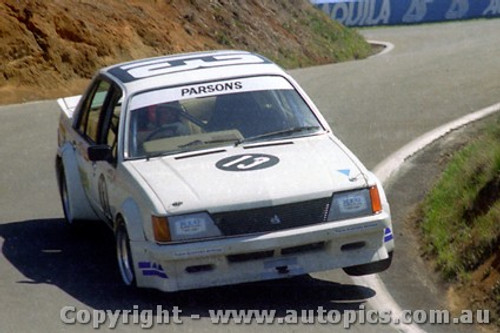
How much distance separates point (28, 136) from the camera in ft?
54.3

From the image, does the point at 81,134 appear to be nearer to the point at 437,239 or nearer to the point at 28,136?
the point at 437,239

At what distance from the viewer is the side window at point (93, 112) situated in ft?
33.6

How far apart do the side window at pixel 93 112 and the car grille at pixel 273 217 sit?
2306 mm

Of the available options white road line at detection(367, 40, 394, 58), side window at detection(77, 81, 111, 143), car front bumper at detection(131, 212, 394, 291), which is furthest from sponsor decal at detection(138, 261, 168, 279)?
white road line at detection(367, 40, 394, 58)

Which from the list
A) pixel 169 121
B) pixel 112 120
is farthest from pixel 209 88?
pixel 112 120

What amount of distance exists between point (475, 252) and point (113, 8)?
1938 cm

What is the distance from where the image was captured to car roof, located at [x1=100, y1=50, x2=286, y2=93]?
9742 millimetres

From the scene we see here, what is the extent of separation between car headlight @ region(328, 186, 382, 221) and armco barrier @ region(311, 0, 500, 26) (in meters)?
43.5

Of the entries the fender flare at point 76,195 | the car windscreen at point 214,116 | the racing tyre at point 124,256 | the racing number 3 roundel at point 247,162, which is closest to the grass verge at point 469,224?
the car windscreen at point 214,116

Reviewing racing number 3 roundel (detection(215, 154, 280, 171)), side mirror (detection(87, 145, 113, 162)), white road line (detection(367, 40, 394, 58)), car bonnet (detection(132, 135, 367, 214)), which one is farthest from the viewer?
white road line (detection(367, 40, 394, 58))

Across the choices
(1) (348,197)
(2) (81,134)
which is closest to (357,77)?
(2) (81,134)

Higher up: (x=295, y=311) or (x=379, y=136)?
(x=295, y=311)

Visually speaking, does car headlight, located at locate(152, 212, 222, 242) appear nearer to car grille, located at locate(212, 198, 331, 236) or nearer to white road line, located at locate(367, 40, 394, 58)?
car grille, located at locate(212, 198, 331, 236)

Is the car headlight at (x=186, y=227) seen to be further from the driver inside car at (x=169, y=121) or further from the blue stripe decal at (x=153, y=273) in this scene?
the driver inside car at (x=169, y=121)
